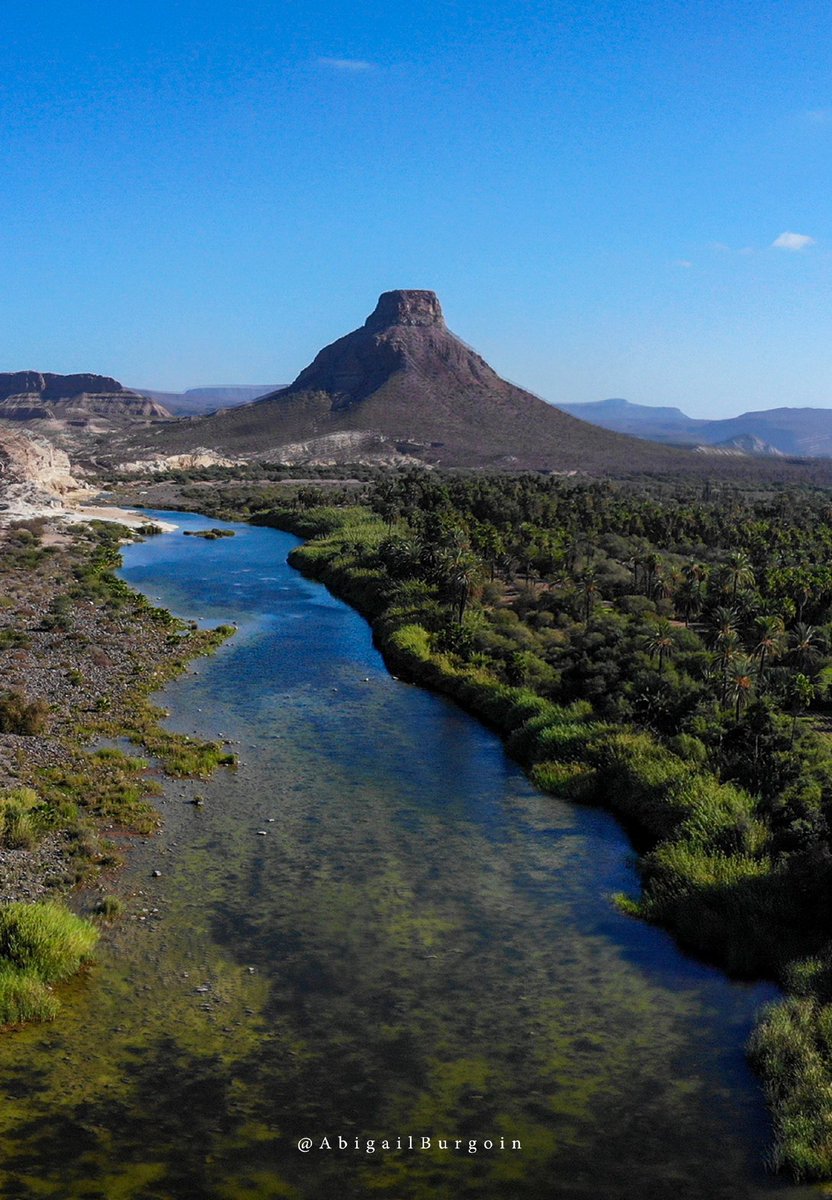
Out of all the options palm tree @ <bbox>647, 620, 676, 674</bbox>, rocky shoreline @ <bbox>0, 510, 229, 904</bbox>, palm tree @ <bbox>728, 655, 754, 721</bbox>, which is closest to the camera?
rocky shoreline @ <bbox>0, 510, 229, 904</bbox>

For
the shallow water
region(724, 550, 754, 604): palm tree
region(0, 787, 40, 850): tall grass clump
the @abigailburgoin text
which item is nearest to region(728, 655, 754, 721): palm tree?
the shallow water

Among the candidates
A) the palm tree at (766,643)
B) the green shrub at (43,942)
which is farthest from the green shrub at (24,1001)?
the palm tree at (766,643)

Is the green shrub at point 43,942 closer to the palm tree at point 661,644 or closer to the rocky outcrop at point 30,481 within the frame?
the palm tree at point 661,644

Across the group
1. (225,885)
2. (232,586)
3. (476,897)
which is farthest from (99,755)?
(232,586)

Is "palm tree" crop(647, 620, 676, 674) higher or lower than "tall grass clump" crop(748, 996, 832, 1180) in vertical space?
higher

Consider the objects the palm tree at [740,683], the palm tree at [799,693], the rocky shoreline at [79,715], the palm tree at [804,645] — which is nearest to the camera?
the rocky shoreline at [79,715]

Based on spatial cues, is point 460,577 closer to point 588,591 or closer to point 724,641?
point 588,591

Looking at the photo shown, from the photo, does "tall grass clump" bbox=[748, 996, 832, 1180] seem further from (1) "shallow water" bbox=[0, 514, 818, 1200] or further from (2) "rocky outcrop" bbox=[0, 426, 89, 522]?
(2) "rocky outcrop" bbox=[0, 426, 89, 522]
